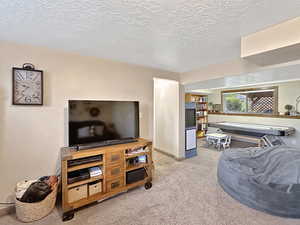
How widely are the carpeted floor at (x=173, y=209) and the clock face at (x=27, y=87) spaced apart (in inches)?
59.4

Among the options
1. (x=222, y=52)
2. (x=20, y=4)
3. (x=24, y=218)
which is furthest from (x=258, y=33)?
(x=24, y=218)

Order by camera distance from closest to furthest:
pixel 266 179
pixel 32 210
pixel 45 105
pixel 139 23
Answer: pixel 139 23
pixel 32 210
pixel 266 179
pixel 45 105

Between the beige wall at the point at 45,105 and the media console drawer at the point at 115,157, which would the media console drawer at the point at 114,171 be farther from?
the beige wall at the point at 45,105

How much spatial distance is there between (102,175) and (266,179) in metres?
2.33

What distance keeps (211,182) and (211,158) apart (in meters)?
1.38

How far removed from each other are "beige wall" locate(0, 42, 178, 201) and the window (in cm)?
503

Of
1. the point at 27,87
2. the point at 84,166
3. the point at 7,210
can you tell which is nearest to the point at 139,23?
the point at 27,87

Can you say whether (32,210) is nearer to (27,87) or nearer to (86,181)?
(86,181)

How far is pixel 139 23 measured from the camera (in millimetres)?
1421

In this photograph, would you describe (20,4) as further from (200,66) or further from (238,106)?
(238,106)

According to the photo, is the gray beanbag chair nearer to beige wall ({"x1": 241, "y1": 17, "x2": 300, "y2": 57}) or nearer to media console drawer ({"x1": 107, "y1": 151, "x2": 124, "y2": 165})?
beige wall ({"x1": 241, "y1": 17, "x2": 300, "y2": 57})

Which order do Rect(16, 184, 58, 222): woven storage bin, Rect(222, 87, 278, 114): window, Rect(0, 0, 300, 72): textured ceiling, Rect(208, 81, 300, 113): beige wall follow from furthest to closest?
Rect(222, 87, 278, 114): window → Rect(208, 81, 300, 113): beige wall → Rect(16, 184, 58, 222): woven storage bin → Rect(0, 0, 300, 72): textured ceiling

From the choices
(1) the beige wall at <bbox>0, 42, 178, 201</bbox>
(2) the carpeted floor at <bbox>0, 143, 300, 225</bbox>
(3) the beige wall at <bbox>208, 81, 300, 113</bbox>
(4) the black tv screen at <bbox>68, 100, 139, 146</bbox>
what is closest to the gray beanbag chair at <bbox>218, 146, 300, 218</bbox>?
(2) the carpeted floor at <bbox>0, 143, 300, 225</bbox>

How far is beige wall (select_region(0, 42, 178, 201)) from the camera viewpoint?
1.85 metres
